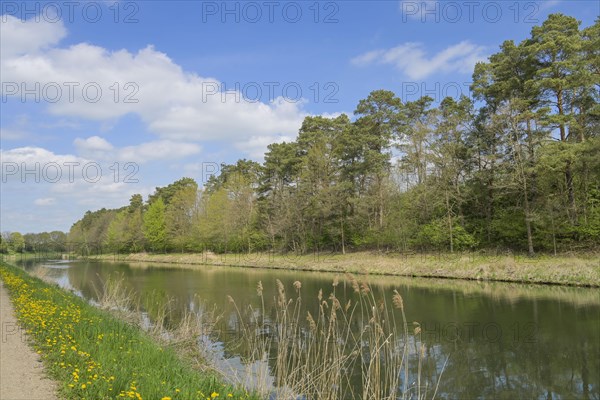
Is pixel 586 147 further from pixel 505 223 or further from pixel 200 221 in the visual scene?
pixel 200 221

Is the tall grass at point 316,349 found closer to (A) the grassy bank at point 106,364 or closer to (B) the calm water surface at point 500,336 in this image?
(B) the calm water surface at point 500,336

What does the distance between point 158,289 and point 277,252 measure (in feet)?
82.7

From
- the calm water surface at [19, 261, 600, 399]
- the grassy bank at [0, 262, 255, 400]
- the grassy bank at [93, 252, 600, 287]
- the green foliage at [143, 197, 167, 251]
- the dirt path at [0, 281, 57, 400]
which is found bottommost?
the calm water surface at [19, 261, 600, 399]

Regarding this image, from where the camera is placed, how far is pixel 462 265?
27625 mm

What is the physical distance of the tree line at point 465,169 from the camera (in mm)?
26219

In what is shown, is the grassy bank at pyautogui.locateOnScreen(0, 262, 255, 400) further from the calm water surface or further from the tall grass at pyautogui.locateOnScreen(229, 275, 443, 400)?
the calm water surface

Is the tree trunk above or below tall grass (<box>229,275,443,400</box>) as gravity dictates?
above

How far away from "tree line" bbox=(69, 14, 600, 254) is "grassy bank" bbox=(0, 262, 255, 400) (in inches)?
950

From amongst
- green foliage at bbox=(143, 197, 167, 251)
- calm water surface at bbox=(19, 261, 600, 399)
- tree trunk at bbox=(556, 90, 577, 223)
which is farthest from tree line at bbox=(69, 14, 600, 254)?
green foliage at bbox=(143, 197, 167, 251)

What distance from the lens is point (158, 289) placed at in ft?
87.9

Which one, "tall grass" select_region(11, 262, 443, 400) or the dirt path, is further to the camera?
"tall grass" select_region(11, 262, 443, 400)

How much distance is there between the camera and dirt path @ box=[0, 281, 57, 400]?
5.62 m

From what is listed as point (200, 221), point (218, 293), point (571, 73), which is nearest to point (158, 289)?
point (218, 293)

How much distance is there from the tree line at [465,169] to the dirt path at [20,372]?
25.5 metres
